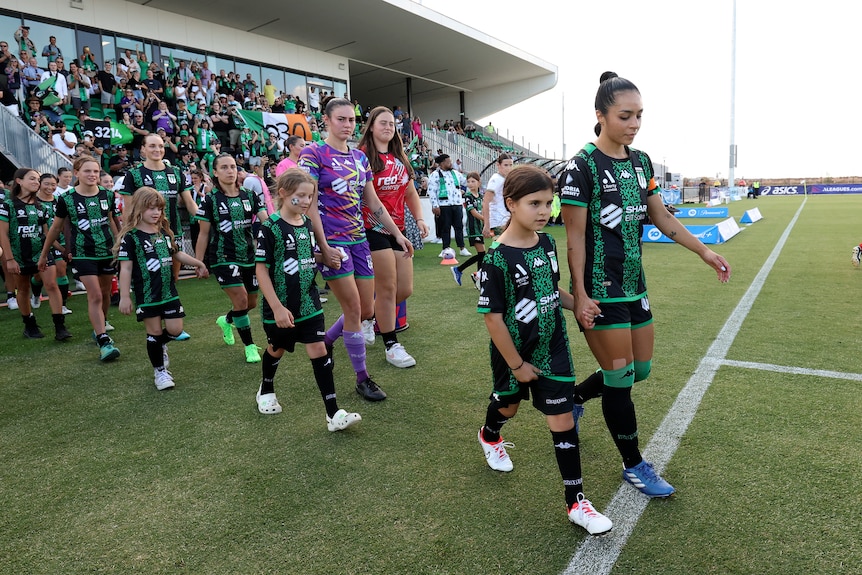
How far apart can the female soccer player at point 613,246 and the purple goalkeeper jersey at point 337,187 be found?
200 centimetres

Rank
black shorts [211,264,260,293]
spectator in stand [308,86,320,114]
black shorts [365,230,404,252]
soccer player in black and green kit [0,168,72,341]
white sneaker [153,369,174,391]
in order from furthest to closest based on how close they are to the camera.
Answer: spectator in stand [308,86,320,114], soccer player in black and green kit [0,168,72,341], black shorts [211,264,260,293], black shorts [365,230,404,252], white sneaker [153,369,174,391]

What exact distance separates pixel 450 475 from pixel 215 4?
72.1 ft

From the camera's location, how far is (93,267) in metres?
5.66

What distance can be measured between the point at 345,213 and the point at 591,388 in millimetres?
2159

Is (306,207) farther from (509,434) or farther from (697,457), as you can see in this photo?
(697,457)

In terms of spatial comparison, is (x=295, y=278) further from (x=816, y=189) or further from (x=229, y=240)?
(x=816, y=189)

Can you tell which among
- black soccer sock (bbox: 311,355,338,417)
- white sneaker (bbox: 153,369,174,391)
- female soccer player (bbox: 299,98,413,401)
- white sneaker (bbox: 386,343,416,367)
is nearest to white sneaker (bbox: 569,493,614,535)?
black soccer sock (bbox: 311,355,338,417)

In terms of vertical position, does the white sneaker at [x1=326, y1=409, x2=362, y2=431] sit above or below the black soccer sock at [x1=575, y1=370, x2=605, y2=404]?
below

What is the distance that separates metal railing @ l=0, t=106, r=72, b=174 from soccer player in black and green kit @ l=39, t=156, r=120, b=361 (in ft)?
18.3

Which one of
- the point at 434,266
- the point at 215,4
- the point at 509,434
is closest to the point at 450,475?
the point at 509,434

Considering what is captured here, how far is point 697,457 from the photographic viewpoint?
2984 mm

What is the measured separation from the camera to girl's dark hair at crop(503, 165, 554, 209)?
238cm

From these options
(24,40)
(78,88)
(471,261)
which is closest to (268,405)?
(471,261)

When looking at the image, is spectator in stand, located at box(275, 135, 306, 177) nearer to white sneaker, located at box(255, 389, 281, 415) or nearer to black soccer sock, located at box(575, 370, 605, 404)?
white sneaker, located at box(255, 389, 281, 415)
